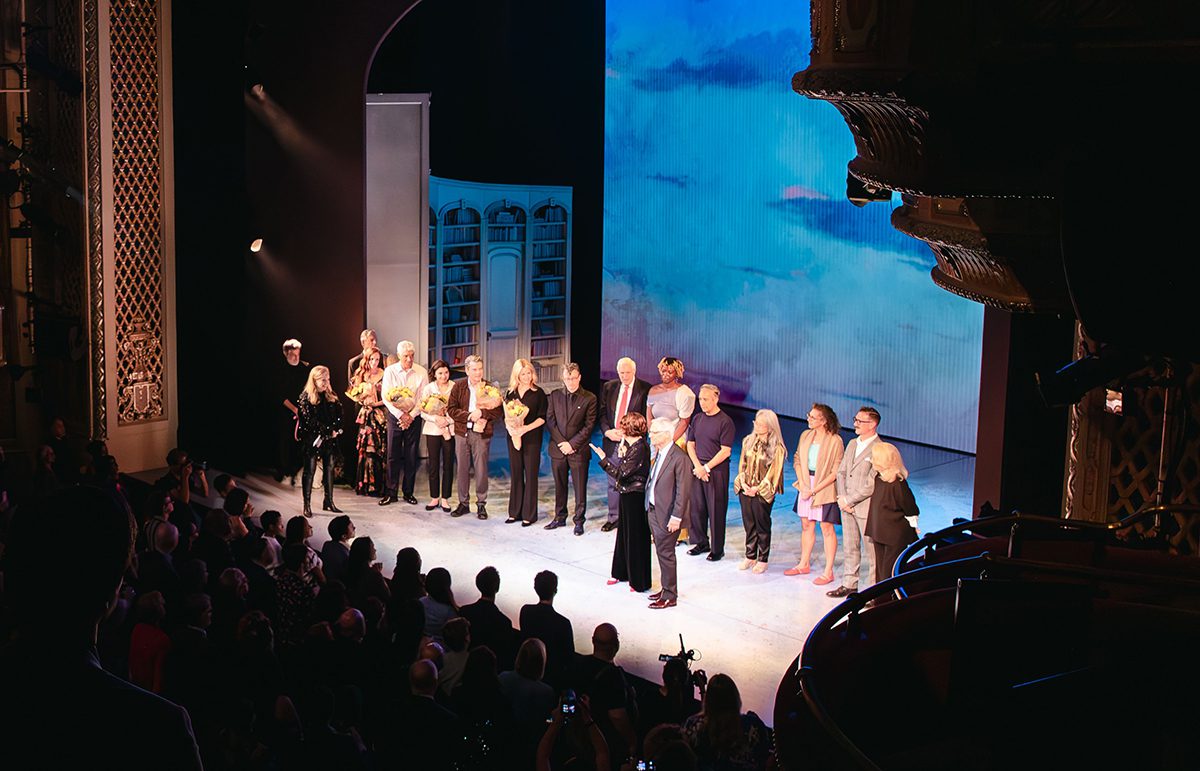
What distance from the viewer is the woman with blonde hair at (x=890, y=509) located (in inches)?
318

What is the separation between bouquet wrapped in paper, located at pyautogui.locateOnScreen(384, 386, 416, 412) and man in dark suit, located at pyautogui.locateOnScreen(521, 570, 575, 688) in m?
4.72

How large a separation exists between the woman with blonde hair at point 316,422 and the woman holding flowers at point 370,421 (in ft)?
1.50

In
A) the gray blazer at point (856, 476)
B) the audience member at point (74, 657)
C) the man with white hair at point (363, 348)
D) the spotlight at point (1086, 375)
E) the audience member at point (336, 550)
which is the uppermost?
the spotlight at point (1086, 375)

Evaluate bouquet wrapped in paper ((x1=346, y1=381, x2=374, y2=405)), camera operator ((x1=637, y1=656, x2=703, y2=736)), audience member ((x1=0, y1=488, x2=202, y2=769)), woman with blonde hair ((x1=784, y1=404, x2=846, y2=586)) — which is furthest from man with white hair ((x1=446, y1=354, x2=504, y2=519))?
audience member ((x1=0, y1=488, x2=202, y2=769))

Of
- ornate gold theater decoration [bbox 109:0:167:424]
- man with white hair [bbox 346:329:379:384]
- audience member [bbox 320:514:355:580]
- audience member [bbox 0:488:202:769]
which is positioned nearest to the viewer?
audience member [bbox 0:488:202:769]

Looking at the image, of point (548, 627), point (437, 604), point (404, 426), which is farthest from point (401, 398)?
point (548, 627)

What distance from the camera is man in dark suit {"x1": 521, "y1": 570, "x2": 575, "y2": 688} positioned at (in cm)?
610

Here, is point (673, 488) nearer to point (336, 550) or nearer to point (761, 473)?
point (761, 473)

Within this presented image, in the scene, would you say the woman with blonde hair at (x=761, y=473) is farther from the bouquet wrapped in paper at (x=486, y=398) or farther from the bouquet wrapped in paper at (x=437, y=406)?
the bouquet wrapped in paper at (x=437, y=406)

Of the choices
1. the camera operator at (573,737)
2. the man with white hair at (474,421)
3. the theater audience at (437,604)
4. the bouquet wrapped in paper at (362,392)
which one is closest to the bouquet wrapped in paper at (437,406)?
the man with white hair at (474,421)

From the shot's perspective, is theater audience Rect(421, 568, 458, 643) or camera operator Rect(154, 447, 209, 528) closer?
theater audience Rect(421, 568, 458, 643)

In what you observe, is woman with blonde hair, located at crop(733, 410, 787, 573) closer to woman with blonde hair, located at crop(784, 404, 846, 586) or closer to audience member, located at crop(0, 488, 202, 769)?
woman with blonde hair, located at crop(784, 404, 846, 586)

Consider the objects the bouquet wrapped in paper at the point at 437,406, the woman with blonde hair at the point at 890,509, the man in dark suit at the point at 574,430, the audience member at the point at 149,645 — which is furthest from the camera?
the bouquet wrapped in paper at the point at 437,406

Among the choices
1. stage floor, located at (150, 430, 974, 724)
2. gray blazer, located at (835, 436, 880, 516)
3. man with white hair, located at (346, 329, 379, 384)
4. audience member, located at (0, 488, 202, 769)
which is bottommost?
stage floor, located at (150, 430, 974, 724)
